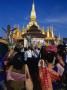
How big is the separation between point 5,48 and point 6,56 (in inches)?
21.7

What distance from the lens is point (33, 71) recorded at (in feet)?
22.9

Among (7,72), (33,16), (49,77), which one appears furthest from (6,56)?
(33,16)

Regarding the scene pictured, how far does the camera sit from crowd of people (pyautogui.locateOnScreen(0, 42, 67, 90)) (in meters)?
6.79

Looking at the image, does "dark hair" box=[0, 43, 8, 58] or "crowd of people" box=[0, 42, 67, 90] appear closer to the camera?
"crowd of people" box=[0, 42, 67, 90]

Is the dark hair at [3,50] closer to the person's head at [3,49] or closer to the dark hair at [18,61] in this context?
the person's head at [3,49]

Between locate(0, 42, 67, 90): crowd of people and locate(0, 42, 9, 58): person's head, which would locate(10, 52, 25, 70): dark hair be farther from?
locate(0, 42, 9, 58): person's head

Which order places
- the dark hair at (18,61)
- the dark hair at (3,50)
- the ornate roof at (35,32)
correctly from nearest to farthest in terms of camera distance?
1. the dark hair at (18,61)
2. the dark hair at (3,50)
3. the ornate roof at (35,32)

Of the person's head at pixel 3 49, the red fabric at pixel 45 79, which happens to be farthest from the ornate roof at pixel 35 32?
the red fabric at pixel 45 79

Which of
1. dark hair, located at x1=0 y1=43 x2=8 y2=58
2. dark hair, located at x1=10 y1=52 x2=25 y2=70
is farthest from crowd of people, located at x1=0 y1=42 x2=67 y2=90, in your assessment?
dark hair, located at x1=0 y1=43 x2=8 y2=58

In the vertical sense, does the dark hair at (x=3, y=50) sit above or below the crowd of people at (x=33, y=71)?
above

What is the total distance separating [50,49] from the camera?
721 cm

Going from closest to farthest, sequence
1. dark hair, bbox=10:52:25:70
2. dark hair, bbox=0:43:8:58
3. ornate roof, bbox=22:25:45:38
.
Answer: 1. dark hair, bbox=10:52:25:70
2. dark hair, bbox=0:43:8:58
3. ornate roof, bbox=22:25:45:38

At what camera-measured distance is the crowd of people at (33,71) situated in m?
6.79

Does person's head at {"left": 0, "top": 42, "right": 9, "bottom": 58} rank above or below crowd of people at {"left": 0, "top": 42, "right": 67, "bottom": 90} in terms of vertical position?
above
